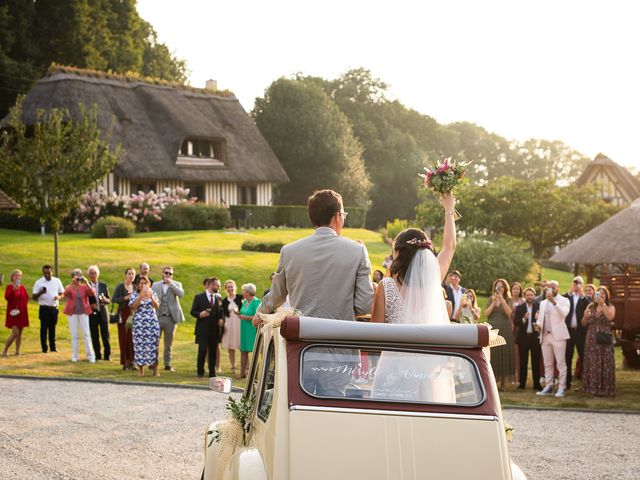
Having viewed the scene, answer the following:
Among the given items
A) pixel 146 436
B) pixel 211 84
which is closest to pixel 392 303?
pixel 146 436

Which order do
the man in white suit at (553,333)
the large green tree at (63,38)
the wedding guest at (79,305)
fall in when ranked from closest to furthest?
1. the man in white suit at (553,333)
2. the wedding guest at (79,305)
3. the large green tree at (63,38)

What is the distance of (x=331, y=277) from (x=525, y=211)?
3684 centimetres

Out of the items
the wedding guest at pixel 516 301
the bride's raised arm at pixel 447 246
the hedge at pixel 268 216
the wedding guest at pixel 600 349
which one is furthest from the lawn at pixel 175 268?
the bride's raised arm at pixel 447 246

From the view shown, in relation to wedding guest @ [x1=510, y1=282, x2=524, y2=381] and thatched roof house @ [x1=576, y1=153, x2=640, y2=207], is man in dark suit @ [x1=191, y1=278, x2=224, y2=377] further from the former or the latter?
thatched roof house @ [x1=576, y1=153, x2=640, y2=207]

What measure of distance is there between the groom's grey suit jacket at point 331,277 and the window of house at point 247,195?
167 ft

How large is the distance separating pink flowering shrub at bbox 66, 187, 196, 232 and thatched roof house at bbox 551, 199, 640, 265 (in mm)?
26115

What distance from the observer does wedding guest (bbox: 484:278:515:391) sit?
59.2 feet

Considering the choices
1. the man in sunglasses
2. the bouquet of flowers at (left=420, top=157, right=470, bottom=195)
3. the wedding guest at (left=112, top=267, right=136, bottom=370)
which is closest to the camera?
the bouquet of flowers at (left=420, top=157, right=470, bottom=195)

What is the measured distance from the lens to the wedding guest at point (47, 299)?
2231cm

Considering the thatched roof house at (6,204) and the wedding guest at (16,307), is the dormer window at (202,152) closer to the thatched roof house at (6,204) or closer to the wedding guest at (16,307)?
the thatched roof house at (6,204)

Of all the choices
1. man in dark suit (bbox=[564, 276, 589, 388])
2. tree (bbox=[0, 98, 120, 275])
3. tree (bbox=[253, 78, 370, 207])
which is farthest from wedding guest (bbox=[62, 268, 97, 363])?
tree (bbox=[253, 78, 370, 207])

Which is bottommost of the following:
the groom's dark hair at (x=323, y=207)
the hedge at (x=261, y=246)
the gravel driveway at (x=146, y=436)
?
the gravel driveway at (x=146, y=436)

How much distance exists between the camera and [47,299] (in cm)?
2234

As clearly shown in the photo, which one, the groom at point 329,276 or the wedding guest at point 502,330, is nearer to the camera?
the groom at point 329,276
